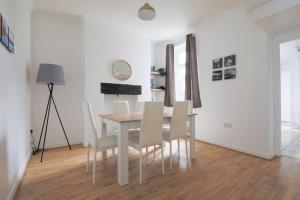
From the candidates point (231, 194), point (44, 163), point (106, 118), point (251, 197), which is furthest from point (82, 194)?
point (251, 197)

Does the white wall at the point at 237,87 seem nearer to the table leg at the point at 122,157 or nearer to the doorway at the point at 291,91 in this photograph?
the doorway at the point at 291,91

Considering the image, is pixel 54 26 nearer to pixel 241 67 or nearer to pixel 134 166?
pixel 134 166

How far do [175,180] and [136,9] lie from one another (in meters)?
3.12

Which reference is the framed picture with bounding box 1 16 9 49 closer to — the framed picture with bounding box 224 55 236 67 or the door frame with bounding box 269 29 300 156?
the framed picture with bounding box 224 55 236 67

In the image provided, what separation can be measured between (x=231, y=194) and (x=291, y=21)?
265 centimetres

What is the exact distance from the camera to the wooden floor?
178 centimetres

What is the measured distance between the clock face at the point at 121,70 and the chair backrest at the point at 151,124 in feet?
7.18

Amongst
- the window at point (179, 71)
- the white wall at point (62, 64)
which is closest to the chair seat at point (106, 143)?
the white wall at point (62, 64)

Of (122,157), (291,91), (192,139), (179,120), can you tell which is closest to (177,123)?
(179,120)

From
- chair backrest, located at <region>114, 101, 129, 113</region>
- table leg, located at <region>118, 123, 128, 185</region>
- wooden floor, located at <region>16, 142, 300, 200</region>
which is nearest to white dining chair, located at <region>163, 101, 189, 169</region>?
wooden floor, located at <region>16, 142, 300, 200</region>

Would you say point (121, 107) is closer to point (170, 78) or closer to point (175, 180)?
point (175, 180)

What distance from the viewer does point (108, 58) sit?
12.9 ft

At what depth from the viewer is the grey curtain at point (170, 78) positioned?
4723 millimetres

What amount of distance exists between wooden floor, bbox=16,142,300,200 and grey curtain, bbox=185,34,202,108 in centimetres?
153
